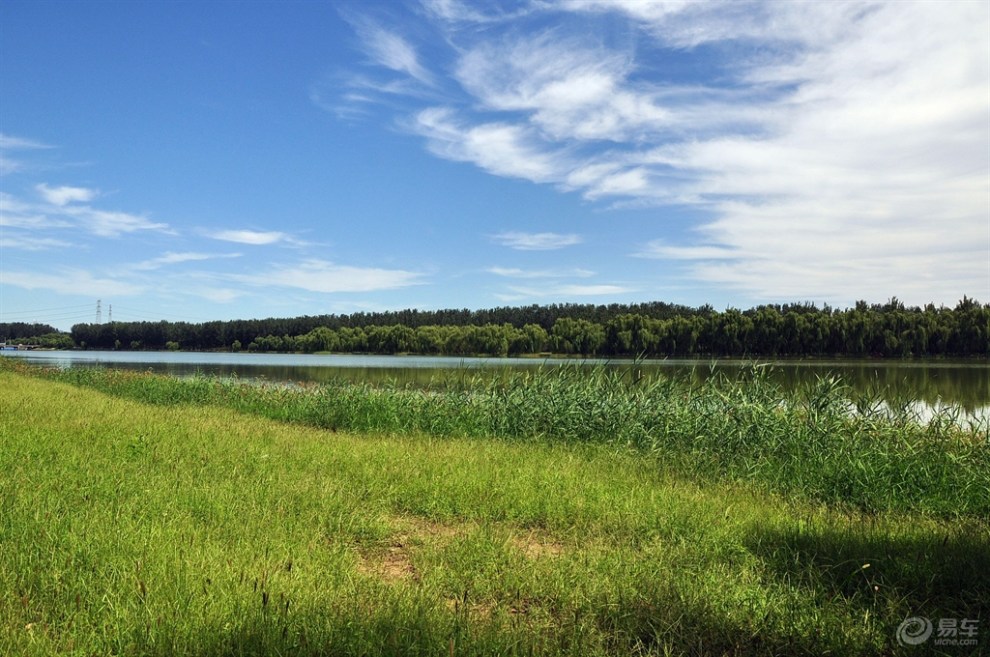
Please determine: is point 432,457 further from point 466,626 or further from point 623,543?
point 466,626

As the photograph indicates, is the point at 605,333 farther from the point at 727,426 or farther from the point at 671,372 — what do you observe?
the point at 727,426

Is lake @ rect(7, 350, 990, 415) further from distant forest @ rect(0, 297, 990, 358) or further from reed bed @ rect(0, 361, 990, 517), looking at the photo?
distant forest @ rect(0, 297, 990, 358)

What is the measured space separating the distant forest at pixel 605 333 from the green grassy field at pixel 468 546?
51.5 m

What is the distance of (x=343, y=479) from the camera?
7.56 meters

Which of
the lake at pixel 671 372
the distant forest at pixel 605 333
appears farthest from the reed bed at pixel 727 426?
the distant forest at pixel 605 333

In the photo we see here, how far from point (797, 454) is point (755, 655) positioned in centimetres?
753

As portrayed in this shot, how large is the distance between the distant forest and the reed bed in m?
46.4

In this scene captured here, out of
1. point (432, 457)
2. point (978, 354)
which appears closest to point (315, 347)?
point (978, 354)

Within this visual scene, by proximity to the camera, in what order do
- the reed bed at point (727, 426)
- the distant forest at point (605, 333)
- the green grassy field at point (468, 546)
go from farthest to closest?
the distant forest at point (605, 333), the reed bed at point (727, 426), the green grassy field at point (468, 546)

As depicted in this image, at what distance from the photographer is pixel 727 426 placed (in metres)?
11.5

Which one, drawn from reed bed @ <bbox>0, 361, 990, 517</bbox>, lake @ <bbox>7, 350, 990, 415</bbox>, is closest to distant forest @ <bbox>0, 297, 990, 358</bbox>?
lake @ <bbox>7, 350, 990, 415</bbox>

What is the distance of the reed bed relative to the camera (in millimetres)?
8805

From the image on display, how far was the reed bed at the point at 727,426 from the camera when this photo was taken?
8.80 meters

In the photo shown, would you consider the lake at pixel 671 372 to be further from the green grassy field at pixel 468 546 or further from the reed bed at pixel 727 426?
the green grassy field at pixel 468 546
